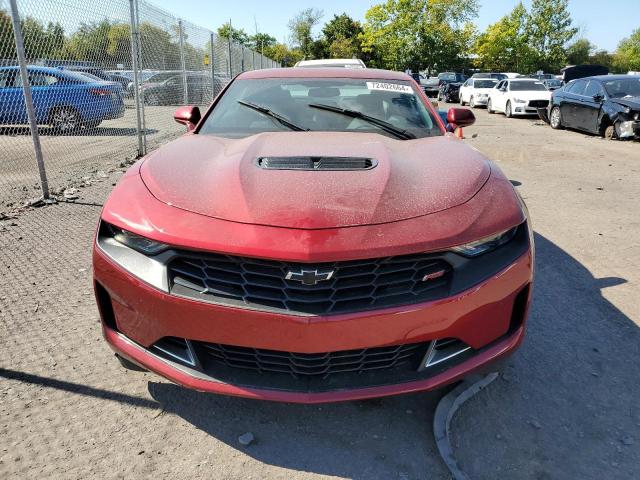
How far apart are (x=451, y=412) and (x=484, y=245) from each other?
791 mm

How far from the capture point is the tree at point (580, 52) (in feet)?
259

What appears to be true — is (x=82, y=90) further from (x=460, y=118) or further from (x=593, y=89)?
(x=593, y=89)

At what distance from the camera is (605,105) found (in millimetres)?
12312

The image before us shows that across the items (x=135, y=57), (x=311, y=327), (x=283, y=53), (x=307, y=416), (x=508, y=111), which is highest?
(x=283, y=53)

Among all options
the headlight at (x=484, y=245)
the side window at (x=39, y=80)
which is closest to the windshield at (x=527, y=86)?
the side window at (x=39, y=80)

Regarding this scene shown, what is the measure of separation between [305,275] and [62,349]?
177 cm

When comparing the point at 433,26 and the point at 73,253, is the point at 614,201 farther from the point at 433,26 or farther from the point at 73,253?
the point at 433,26

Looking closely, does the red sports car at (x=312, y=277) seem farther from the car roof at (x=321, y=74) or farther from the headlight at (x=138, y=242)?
the car roof at (x=321, y=74)

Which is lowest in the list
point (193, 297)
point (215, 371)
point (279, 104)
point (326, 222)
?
point (215, 371)

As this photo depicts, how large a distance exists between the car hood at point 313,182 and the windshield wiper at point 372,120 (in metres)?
0.29

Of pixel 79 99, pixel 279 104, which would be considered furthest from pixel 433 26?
pixel 279 104

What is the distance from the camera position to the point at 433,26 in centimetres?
5631

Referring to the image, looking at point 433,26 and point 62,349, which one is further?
point 433,26

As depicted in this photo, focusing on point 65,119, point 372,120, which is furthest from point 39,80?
point 372,120
